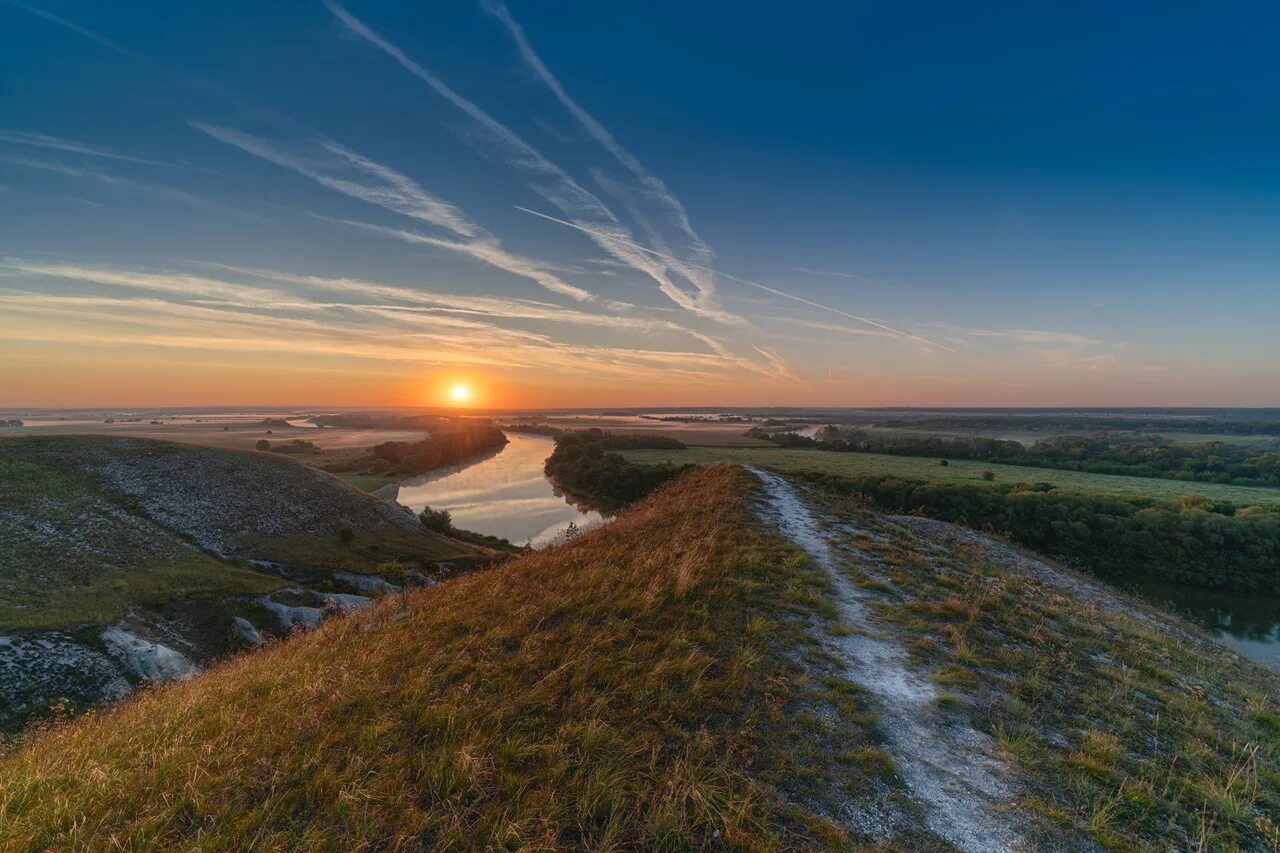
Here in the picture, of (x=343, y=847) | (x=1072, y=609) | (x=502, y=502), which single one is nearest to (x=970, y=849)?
(x=343, y=847)

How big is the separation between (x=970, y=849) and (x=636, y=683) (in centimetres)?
389

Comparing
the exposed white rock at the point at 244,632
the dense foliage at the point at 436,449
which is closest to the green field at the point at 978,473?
the exposed white rock at the point at 244,632

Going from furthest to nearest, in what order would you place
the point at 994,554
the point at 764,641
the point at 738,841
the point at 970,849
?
Answer: the point at 994,554, the point at 764,641, the point at 970,849, the point at 738,841

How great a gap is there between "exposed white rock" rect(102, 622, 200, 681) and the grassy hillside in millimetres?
1363

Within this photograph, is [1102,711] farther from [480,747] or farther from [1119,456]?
[1119,456]

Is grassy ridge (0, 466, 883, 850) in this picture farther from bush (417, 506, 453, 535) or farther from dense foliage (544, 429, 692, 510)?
dense foliage (544, 429, 692, 510)

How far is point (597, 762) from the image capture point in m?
5.11

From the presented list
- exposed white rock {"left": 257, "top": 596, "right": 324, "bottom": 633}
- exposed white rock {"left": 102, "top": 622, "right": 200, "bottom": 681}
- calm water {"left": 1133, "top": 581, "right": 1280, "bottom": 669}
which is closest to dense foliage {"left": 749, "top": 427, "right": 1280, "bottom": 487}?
calm water {"left": 1133, "top": 581, "right": 1280, "bottom": 669}

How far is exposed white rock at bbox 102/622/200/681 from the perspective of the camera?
1698 cm

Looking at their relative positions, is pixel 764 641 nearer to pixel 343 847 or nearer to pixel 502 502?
pixel 343 847

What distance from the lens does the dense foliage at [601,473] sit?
7119cm

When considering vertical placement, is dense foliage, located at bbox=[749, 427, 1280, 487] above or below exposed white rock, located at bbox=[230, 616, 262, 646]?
above

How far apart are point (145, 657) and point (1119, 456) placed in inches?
4611

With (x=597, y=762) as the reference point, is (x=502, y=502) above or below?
below
